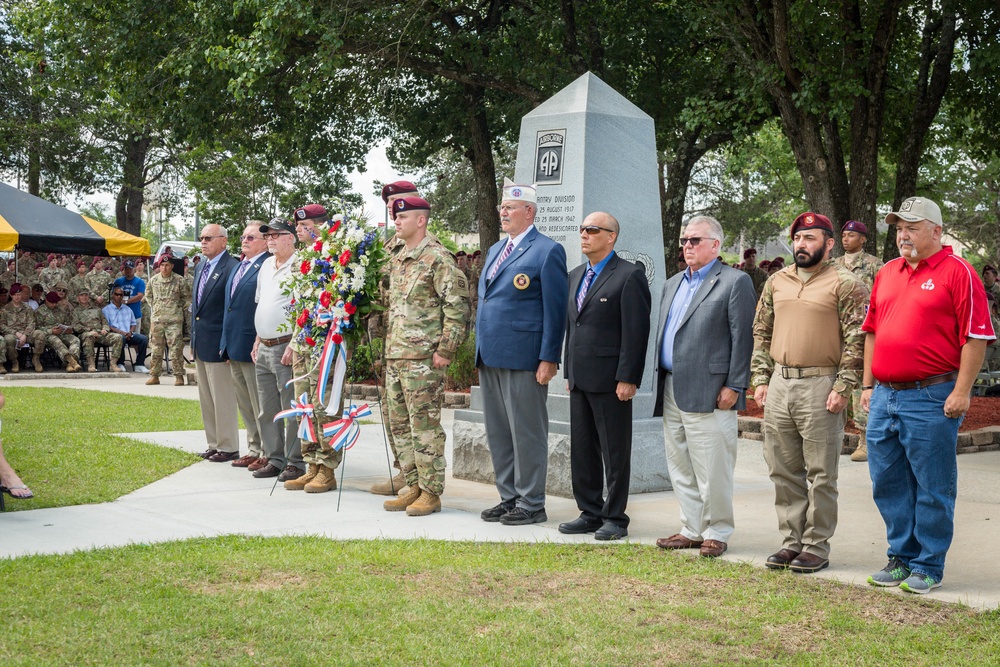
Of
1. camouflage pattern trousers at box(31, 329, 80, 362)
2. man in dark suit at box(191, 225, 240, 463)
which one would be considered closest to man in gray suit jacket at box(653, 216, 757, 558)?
Answer: man in dark suit at box(191, 225, 240, 463)

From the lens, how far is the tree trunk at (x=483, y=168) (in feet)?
69.0

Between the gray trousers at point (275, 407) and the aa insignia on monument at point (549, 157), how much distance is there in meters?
2.57

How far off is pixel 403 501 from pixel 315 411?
1.17 meters

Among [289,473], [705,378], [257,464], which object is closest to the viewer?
[705,378]

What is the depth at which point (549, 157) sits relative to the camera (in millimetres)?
9125

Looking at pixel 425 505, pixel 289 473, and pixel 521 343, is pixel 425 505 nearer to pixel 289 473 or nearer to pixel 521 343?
pixel 521 343

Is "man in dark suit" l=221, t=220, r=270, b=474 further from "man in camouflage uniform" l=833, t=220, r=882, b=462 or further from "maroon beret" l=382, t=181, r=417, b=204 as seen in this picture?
"man in camouflage uniform" l=833, t=220, r=882, b=462

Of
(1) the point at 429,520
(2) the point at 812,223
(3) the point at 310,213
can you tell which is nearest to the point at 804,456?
(2) the point at 812,223

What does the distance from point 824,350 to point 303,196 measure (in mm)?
23560

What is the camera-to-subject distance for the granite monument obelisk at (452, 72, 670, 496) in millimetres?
8859

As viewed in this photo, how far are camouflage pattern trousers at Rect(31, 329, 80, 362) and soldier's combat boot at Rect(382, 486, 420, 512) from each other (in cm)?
1388

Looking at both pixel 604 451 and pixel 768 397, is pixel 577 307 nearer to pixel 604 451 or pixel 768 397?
pixel 604 451

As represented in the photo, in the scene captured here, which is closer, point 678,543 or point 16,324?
point 678,543

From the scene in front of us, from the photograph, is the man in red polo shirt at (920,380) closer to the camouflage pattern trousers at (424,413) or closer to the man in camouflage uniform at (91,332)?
the camouflage pattern trousers at (424,413)
